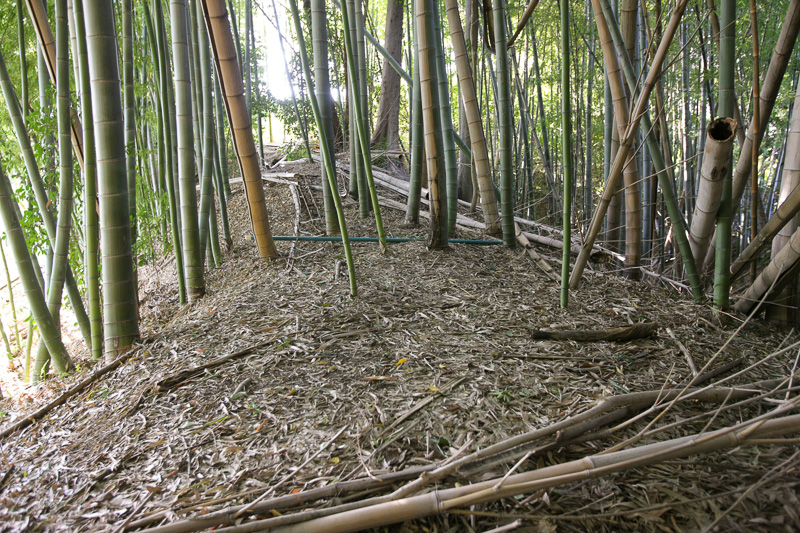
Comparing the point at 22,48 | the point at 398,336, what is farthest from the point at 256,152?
the point at 398,336

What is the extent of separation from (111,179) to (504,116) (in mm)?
2011

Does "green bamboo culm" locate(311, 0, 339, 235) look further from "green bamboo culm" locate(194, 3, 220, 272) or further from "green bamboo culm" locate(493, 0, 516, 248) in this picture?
"green bamboo culm" locate(493, 0, 516, 248)

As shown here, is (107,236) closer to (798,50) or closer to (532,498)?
(532,498)

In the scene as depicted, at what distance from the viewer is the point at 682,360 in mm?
1719

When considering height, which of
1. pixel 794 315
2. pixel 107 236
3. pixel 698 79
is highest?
pixel 698 79

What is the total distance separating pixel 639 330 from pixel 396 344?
3.07ft

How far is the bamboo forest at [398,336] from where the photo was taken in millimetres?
1071

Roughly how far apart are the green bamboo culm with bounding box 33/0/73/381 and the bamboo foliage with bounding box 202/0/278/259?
0.61 meters

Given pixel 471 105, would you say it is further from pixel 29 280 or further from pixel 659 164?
pixel 29 280

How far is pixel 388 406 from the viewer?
56.0 inches

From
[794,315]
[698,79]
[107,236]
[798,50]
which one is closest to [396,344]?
[107,236]

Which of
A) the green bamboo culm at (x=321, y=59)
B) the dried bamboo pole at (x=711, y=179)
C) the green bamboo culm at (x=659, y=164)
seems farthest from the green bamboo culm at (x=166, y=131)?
the dried bamboo pole at (x=711, y=179)

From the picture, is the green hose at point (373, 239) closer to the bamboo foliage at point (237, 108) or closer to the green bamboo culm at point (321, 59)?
the bamboo foliage at point (237, 108)

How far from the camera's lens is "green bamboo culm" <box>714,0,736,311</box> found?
1839 millimetres
